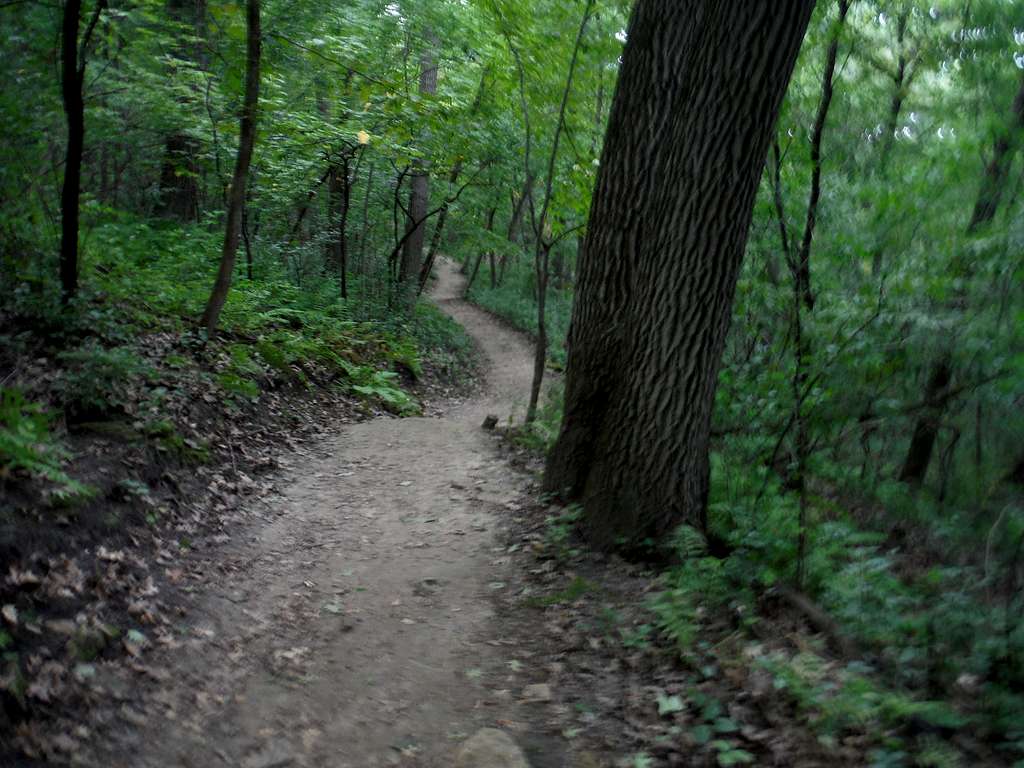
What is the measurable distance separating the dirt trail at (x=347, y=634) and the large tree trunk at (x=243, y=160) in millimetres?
2417

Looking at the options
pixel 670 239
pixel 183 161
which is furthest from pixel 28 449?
pixel 183 161

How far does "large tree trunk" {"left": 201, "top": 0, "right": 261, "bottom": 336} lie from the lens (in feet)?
27.2

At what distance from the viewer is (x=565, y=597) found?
5320mm

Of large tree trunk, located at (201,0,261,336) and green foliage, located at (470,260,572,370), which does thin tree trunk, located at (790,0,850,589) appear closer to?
large tree trunk, located at (201,0,261,336)

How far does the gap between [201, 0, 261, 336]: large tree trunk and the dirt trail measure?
7.93 feet

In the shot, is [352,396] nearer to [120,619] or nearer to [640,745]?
[120,619]

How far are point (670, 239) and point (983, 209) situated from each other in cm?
568

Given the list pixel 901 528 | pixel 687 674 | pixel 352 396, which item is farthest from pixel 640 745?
pixel 352 396

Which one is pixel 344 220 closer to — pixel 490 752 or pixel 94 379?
pixel 94 379


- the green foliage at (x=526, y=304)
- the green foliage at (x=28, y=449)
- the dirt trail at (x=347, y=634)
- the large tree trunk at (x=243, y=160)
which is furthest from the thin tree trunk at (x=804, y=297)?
the green foliage at (x=526, y=304)

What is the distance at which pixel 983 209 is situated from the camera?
8.89 metres

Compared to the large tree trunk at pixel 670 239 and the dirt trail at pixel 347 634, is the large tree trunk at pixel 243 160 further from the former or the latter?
the large tree trunk at pixel 670 239

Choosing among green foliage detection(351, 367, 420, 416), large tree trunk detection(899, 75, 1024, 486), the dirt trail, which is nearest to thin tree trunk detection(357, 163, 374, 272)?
green foliage detection(351, 367, 420, 416)

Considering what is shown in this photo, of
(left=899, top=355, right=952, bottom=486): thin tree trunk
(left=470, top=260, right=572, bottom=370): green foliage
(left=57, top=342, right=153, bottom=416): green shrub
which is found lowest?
(left=57, top=342, right=153, bottom=416): green shrub
